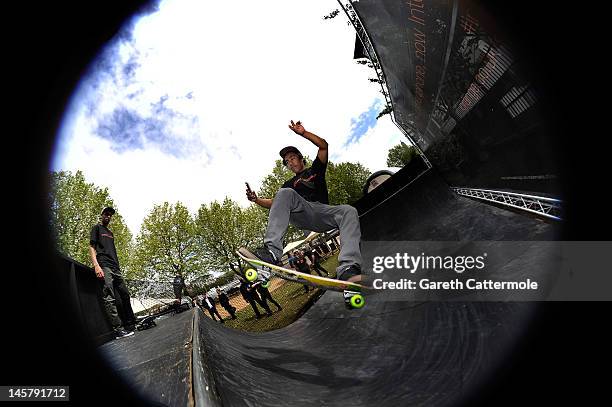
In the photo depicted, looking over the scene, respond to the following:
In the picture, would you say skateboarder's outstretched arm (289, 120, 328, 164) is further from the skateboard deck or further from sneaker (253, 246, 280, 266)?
the skateboard deck

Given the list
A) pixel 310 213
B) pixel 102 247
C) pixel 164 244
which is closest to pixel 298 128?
pixel 310 213

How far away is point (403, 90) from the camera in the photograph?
363 inches

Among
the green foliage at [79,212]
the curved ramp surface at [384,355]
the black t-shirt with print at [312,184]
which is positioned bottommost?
the curved ramp surface at [384,355]

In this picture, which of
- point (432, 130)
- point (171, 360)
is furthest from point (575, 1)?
point (432, 130)

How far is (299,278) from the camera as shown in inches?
115

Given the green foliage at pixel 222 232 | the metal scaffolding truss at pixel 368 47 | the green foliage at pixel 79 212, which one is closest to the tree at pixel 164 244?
the green foliage at pixel 222 232

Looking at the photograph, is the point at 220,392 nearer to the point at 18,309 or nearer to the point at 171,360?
the point at 171,360

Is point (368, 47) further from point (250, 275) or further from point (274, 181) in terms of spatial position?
point (274, 181)

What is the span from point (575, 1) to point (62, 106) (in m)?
4.12

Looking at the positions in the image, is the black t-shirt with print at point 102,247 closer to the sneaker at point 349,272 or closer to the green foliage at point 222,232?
the sneaker at point 349,272

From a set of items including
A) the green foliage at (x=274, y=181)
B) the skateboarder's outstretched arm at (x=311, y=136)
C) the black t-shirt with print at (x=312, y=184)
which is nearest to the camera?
the skateboarder's outstretched arm at (x=311, y=136)

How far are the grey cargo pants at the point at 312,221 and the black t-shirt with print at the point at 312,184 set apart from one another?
0.39ft

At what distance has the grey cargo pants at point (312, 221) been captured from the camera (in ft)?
9.71

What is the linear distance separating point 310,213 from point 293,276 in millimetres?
792
